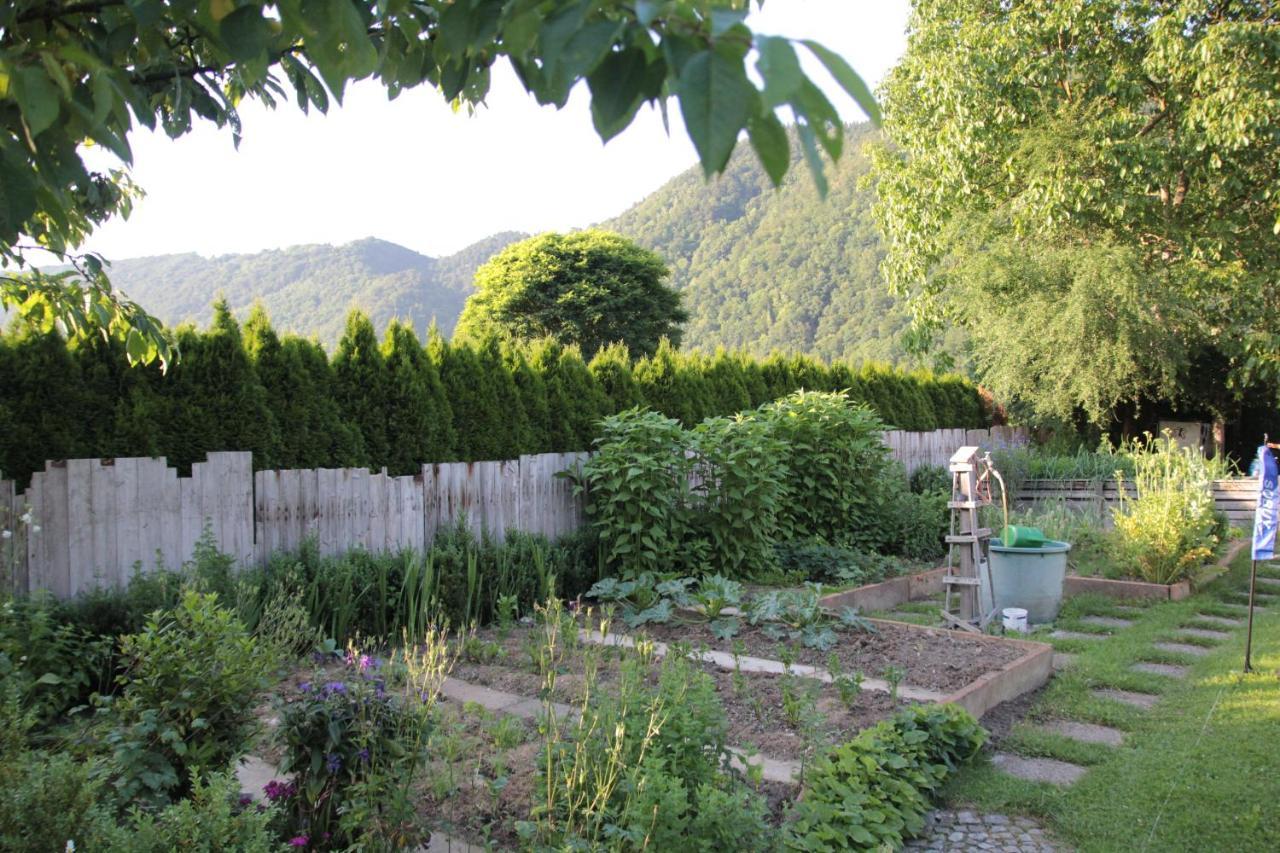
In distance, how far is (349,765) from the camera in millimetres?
2576

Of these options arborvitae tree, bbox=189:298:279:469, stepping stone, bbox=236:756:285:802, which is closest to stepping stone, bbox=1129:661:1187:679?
stepping stone, bbox=236:756:285:802

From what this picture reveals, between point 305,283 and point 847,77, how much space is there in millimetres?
35769

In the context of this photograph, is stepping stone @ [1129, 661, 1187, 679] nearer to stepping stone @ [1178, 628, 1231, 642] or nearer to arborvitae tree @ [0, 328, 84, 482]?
stepping stone @ [1178, 628, 1231, 642]

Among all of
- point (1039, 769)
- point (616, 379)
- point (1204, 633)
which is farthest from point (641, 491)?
point (1204, 633)

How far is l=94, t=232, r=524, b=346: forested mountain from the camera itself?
31.6 metres

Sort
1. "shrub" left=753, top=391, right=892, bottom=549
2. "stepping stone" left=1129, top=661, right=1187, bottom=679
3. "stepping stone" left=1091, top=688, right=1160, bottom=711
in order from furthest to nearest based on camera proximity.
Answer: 1. "shrub" left=753, top=391, right=892, bottom=549
2. "stepping stone" left=1129, top=661, right=1187, bottom=679
3. "stepping stone" left=1091, top=688, right=1160, bottom=711

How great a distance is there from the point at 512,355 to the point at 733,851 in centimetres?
595

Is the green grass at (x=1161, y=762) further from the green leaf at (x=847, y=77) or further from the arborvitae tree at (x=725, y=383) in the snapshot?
the arborvitae tree at (x=725, y=383)

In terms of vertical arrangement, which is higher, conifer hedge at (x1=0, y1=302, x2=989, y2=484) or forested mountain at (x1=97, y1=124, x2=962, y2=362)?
forested mountain at (x1=97, y1=124, x2=962, y2=362)

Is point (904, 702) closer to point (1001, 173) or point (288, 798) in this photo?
point (288, 798)

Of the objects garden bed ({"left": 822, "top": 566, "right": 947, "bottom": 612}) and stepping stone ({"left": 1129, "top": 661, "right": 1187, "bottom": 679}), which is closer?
stepping stone ({"left": 1129, "top": 661, "right": 1187, "bottom": 679})

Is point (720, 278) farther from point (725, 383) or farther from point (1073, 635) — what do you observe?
point (1073, 635)

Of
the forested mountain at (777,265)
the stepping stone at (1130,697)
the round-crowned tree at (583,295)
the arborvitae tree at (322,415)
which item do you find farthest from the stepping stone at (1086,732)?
the round-crowned tree at (583,295)

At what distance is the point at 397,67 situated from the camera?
7.06 feet
